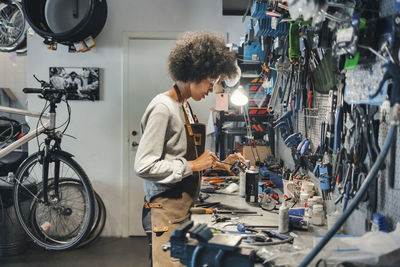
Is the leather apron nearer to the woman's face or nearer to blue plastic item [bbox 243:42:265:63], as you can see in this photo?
the woman's face

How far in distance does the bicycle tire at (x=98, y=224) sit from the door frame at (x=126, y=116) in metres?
0.20

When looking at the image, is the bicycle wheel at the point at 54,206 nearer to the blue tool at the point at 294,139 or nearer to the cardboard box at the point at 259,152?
the cardboard box at the point at 259,152

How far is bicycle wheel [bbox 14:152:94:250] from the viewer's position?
3.18m

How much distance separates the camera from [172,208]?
5.57 ft

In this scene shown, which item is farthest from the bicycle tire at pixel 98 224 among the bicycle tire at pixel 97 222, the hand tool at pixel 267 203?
the hand tool at pixel 267 203

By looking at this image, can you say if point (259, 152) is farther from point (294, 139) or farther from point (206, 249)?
point (206, 249)

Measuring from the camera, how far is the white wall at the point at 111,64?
3.68m

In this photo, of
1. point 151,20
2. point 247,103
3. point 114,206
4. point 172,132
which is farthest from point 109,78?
point 172,132

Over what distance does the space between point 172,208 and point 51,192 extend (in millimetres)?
2133

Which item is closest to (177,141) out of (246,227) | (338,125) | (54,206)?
(246,227)

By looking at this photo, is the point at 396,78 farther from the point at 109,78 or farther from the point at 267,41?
the point at 109,78

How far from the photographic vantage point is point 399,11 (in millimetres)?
1058

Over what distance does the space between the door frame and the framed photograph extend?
29 centimetres

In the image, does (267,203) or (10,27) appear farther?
(10,27)
